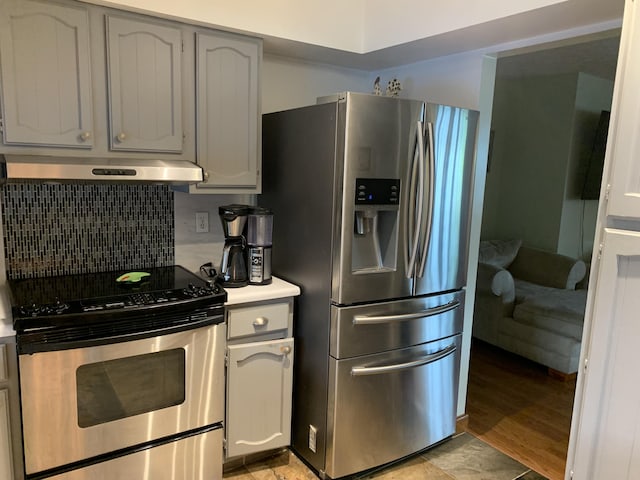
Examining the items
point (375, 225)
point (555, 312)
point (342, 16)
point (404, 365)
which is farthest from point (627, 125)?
point (555, 312)

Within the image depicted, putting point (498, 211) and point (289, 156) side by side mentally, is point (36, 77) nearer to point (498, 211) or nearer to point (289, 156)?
point (289, 156)

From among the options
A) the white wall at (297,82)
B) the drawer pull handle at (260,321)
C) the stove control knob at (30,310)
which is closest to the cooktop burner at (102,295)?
the stove control knob at (30,310)

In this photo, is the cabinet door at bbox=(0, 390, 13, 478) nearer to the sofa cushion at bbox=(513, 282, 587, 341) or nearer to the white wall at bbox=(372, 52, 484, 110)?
the white wall at bbox=(372, 52, 484, 110)

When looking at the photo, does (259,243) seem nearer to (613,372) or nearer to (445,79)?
(445,79)

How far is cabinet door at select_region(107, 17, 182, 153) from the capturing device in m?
2.03

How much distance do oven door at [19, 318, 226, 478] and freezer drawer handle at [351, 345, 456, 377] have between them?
0.64 meters

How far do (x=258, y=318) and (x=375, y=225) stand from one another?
2.33 feet

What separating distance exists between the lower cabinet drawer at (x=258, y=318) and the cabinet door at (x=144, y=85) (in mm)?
807

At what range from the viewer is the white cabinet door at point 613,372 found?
172 cm

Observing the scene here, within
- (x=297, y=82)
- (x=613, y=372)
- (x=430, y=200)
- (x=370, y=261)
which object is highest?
(x=297, y=82)

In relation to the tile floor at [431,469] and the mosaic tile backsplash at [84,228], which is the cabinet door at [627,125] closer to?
the tile floor at [431,469]

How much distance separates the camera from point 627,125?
5.46ft

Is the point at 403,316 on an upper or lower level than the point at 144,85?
lower

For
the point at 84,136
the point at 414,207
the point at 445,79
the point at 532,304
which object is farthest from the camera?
the point at 532,304
